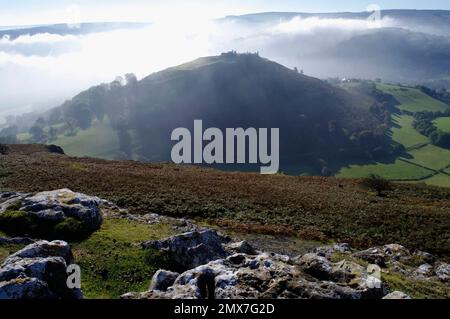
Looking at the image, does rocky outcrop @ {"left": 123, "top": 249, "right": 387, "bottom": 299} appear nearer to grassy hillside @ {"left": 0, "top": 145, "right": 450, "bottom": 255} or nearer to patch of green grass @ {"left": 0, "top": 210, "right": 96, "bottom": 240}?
patch of green grass @ {"left": 0, "top": 210, "right": 96, "bottom": 240}

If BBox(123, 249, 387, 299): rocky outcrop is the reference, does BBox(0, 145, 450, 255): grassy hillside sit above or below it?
below

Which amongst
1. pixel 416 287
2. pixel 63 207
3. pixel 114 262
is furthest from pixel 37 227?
pixel 416 287

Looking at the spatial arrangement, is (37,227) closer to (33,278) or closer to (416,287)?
(33,278)

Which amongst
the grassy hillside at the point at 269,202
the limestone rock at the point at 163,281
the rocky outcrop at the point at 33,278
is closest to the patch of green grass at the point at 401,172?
the grassy hillside at the point at 269,202

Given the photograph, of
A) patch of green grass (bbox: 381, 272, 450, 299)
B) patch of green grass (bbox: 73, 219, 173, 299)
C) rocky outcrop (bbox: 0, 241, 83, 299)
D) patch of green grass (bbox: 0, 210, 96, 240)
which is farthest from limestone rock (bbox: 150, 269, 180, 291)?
→ patch of green grass (bbox: 381, 272, 450, 299)

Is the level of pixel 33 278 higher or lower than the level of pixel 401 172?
higher

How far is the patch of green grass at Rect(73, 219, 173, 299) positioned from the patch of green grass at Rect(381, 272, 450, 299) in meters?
13.4

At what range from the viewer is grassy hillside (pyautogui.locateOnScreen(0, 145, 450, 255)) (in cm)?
3803

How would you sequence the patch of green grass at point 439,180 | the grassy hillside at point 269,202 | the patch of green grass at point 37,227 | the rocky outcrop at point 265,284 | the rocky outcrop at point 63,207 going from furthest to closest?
the patch of green grass at point 439,180 → the grassy hillside at point 269,202 → the rocky outcrop at point 63,207 → the patch of green grass at point 37,227 → the rocky outcrop at point 265,284

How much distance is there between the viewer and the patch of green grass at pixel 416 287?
2330 centimetres

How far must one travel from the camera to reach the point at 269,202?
45.7m

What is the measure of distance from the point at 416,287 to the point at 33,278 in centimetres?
2075

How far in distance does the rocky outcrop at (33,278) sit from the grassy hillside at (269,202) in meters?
20.9

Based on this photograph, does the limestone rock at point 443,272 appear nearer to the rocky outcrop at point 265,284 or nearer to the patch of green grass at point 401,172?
the rocky outcrop at point 265,284
